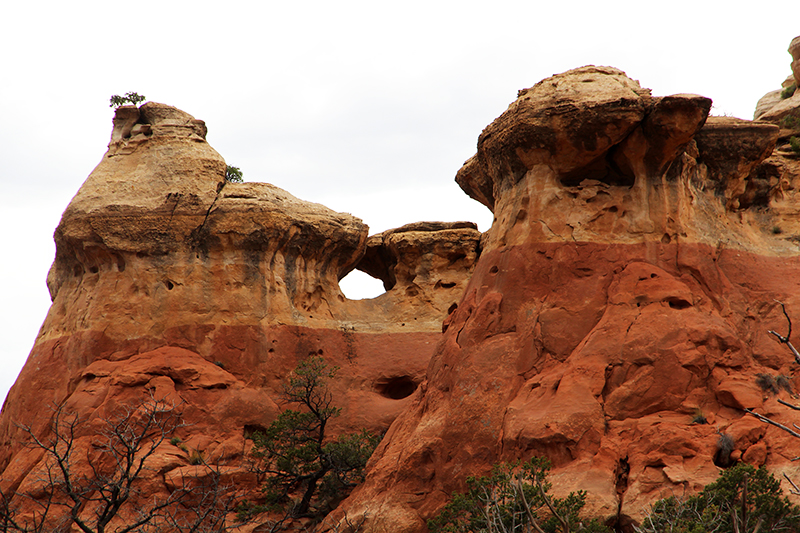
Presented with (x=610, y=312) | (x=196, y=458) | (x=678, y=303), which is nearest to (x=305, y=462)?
(x=196, y=458)

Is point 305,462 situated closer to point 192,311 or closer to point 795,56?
point 192,311

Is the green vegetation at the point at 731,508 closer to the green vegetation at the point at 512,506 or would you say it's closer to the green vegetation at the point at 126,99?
the green vegetation at the point at 512,506

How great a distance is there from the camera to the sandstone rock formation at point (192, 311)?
821 inches

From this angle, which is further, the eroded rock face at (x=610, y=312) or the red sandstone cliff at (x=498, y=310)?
the red sandstone cliff at (x=498, y=310)

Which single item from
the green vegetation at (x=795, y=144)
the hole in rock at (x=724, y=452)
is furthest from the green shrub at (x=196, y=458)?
the green vegetation at (x=795, y=144)

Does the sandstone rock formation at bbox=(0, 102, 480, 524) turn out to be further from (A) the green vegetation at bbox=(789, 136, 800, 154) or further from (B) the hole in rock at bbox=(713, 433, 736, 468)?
(A) the green vegetation at bbox=(789, 136, 800, 154)

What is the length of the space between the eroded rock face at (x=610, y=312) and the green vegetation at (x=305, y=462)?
202cm

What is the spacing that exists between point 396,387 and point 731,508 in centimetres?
1340

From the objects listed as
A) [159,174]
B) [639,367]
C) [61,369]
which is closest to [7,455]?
[61,369]

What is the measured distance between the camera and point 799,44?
28.7m

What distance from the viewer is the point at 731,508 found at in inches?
470

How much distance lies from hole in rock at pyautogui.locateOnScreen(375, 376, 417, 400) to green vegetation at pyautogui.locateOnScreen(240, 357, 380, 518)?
9.67ft

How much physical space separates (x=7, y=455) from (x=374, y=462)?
1019 centimetres

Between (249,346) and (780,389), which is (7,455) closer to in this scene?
(249,346)
